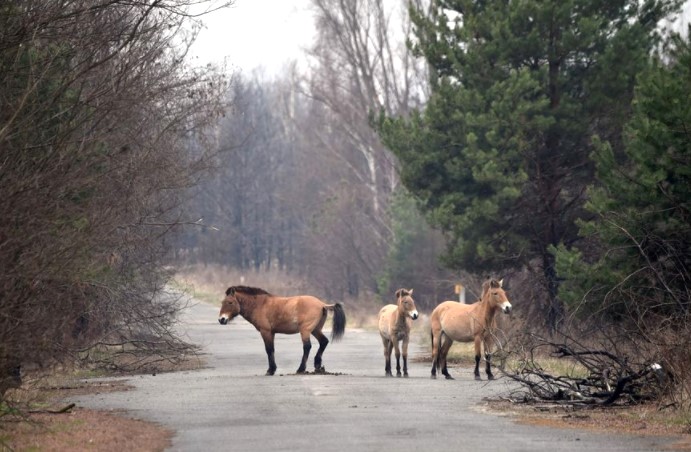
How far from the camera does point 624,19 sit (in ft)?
113

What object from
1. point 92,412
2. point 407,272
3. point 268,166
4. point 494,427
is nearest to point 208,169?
point 92,412

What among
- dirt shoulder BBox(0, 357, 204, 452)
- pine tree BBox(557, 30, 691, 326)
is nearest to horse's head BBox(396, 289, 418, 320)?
pine tree BBox(557, 30, 691, 326)

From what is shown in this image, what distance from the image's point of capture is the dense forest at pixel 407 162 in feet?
47.9

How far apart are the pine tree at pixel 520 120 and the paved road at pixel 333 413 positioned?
6.59 m

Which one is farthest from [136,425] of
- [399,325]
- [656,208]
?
[656,208]

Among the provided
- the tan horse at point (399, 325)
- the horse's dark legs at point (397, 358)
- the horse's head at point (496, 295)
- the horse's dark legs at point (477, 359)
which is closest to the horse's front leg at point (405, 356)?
the tan horse at point (399, 325)

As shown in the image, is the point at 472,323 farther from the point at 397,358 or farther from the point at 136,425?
the point at 136,425

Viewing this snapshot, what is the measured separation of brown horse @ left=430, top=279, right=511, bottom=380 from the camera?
2383 centimetres

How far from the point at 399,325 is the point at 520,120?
9835 millimetres

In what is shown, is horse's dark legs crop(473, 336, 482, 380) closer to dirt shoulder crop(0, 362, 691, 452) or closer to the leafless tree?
dirt shoulder crop(0, 362, 691, 452)

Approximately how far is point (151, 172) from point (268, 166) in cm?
8028

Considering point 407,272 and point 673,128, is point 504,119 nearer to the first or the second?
point 673,128

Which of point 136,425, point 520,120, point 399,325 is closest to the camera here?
point 136,425

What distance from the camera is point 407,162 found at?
1387 inches
